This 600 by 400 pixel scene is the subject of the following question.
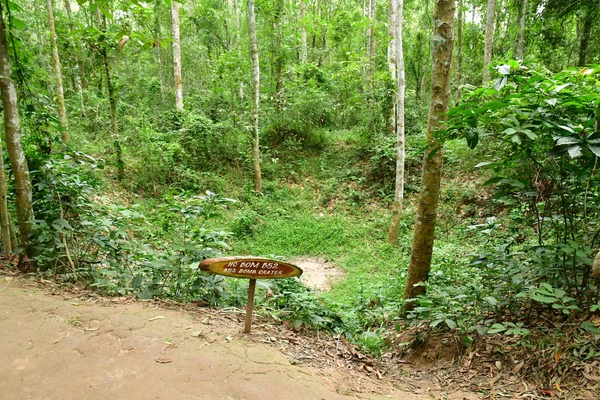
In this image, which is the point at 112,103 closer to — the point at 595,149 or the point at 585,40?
the point at 595,149

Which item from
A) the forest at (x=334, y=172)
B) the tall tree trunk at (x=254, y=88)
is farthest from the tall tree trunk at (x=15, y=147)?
the tall tree trunk at (x=254, y=88)

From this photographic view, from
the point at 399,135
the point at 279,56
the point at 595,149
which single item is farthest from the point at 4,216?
the point at 279,56

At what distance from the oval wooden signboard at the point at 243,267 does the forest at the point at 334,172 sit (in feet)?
1.86

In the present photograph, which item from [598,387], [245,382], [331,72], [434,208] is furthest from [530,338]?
[331,72]

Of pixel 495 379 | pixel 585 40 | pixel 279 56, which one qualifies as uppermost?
pixel 279 56

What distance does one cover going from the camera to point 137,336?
2.92 metres

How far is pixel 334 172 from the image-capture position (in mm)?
12828

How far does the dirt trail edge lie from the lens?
2.27 meters

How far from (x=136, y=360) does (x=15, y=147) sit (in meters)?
3.05

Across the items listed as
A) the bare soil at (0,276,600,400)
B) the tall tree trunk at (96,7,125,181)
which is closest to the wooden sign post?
the bare soil at (0,276,600,400)

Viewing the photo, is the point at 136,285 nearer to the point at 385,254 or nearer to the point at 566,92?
the point at 566,92

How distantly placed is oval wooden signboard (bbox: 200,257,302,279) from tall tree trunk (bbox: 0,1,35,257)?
2.64m

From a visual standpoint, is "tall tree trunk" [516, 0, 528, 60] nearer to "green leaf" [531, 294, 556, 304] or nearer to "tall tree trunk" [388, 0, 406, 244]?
"tall tree trunk" [388, 0, 406, 244]

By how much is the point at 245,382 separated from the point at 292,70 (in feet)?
41.7
